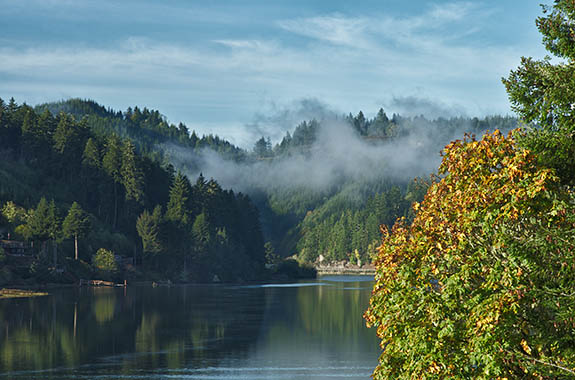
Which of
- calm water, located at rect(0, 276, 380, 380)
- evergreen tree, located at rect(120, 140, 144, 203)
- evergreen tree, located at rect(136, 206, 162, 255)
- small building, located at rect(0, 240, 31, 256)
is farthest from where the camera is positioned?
evergreen tree, located at rect(120, 140, 144, 203)

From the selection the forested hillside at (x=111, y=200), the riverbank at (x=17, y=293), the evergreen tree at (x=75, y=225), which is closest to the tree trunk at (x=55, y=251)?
the evergreen tree at (x=75, y=225)

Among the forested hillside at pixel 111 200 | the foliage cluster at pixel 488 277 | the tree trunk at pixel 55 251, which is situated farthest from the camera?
the forested hillside at pixel 111 200

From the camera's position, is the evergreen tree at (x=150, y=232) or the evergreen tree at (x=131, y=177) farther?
the evergreen tree at (x=131, y=177)

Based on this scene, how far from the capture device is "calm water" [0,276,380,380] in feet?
173

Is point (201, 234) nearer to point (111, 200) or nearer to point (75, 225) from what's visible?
point (111, 200)

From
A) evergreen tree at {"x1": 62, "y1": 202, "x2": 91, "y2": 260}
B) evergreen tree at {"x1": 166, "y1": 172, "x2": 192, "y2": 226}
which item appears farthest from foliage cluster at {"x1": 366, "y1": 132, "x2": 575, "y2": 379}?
evergreen tree at {"x1": 166, "y1": 172, "x2": 192, "y2": 226}

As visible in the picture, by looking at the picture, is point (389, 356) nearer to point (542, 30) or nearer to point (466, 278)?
point (466, 278)

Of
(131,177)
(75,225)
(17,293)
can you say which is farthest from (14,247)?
(131,177)

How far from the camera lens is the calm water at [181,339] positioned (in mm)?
52719

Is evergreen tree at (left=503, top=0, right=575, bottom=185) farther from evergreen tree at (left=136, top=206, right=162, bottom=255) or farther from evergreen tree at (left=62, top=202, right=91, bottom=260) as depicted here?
evergreen tree at (left=136, top=206, right=162, bottom=255)

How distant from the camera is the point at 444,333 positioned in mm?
22078

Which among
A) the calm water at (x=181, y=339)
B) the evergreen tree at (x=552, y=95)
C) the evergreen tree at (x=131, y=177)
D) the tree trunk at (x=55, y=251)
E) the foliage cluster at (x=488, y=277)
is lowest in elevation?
the calm water at (x=181, y=339)

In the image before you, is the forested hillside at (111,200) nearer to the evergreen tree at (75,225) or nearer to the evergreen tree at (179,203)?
the evergreen tree at (179,203)

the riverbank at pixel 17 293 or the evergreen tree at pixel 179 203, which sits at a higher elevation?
the evergreen tree at pixel 179 203
